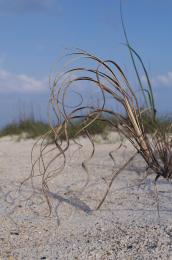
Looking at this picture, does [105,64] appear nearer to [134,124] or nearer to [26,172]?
[134,124]

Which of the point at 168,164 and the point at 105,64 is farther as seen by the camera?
the point at 168,164

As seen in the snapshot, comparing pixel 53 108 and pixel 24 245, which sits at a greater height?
pixel 53 108

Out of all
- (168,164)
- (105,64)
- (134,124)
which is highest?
(105,64)

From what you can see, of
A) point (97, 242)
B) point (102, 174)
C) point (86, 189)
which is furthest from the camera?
point (102, 174)

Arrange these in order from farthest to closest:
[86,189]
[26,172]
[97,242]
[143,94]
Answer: [26,172] < [86,189] < [143,94] < [97,242]

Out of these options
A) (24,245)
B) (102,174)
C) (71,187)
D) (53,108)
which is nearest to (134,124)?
(53,108)

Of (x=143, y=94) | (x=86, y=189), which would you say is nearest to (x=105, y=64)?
(x=143, y=94)
